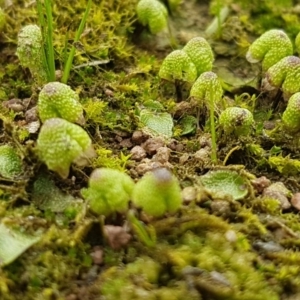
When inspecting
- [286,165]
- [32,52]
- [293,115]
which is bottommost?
[286,165]

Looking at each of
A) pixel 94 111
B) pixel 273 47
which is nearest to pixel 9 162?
pixel 94 111

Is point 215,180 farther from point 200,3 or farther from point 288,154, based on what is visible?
point 200,3

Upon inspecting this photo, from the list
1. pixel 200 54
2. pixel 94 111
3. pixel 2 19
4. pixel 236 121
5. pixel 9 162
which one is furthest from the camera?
pixel 2 19

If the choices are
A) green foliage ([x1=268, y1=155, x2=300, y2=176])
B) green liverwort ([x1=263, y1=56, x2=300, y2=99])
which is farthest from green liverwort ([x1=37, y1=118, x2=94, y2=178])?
green liverwort ([x1=263, y1=56, x2=300, y2=99])

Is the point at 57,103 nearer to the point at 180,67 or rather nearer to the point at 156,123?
the point at 156,123

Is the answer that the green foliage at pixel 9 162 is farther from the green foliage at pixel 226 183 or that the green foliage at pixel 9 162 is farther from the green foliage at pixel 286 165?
the green foliage at pixel 286 165

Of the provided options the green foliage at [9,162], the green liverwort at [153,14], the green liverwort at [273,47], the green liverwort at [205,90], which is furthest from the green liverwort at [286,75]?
the green foliage at [9,162]

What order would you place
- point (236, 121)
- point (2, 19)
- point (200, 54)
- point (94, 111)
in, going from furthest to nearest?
point (2, 19)
point (200, 54)
point (94, 111)
point (236, 121)

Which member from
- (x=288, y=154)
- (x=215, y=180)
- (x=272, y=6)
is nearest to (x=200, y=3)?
(x=272, y=6)

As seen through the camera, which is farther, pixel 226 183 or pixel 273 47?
pixel 273 47
